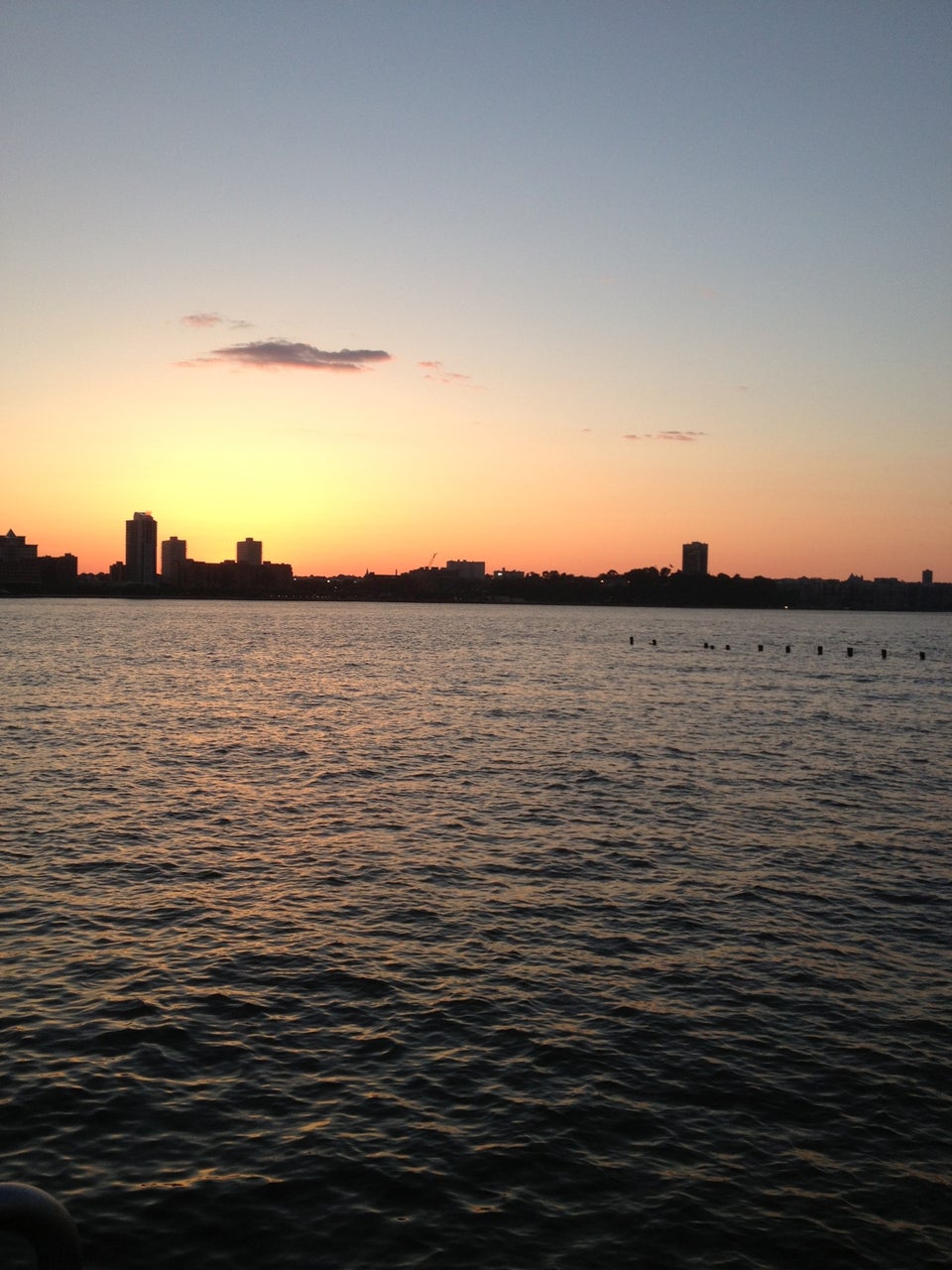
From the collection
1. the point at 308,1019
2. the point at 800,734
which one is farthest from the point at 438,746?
A: the point at 308,1019

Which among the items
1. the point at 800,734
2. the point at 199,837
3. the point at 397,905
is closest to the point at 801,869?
the point at 397,905

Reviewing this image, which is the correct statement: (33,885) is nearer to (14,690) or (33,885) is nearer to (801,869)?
(801,869)

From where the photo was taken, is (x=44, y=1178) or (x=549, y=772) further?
(x=549, y=772)

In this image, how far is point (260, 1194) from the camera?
13.2 m

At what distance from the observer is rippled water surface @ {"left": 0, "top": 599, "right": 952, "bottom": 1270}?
13.0m

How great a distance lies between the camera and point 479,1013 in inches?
742

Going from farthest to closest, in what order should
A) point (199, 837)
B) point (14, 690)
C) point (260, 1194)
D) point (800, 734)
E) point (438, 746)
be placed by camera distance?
point (14, 690) < point (800, 734) < point (438, 746) < point (199, 837) < point (260, 1194)

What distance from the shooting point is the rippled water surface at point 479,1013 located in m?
13.0

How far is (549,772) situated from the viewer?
45469 mm

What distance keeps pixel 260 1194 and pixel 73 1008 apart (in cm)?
713

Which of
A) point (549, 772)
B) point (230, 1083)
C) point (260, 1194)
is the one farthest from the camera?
point (549, 772)

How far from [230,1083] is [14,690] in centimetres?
7001

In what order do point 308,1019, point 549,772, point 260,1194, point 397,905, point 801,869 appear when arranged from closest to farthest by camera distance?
point 260,1194 < point 308,1019 < point 397,905 < point 801,869 < point 549,772

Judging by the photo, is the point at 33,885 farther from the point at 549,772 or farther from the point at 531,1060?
the point at 549,772
